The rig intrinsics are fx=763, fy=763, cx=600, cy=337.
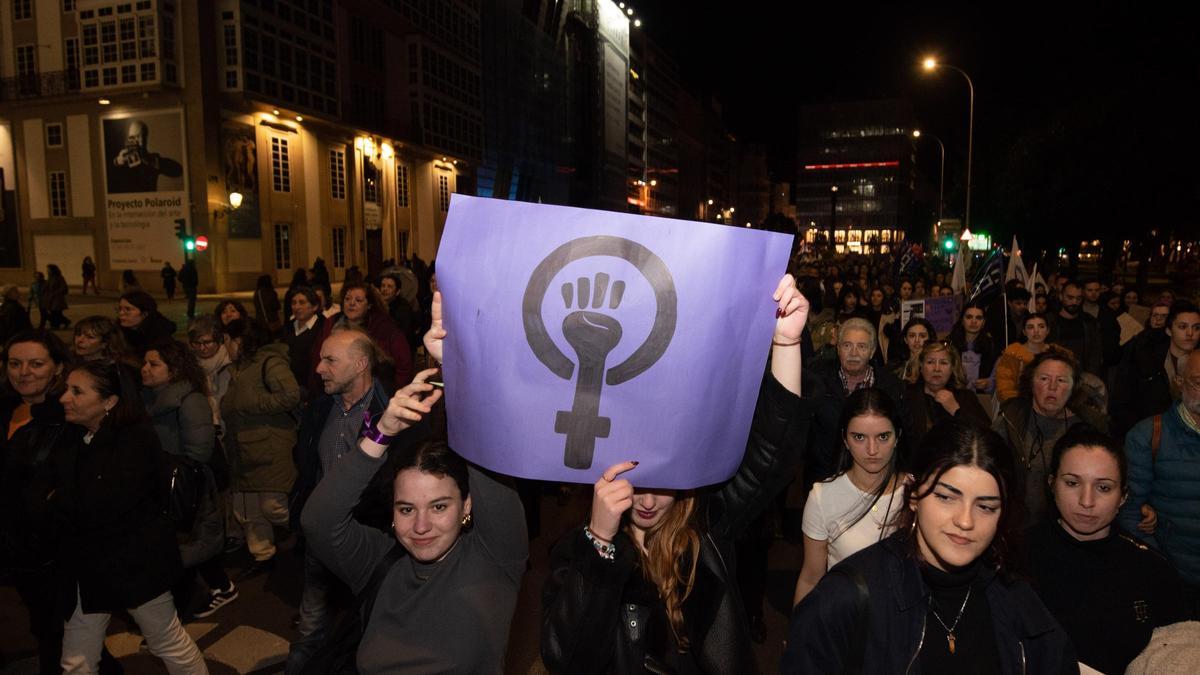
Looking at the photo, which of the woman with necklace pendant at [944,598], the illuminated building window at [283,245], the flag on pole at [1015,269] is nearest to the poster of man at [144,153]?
the illuminated building window at [283,245]

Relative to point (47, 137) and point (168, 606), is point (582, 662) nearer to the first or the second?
point (168, 606)

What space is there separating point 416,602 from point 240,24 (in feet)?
117

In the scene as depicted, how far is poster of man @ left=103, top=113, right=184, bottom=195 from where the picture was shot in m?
31.9

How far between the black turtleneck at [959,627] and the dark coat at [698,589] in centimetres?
47

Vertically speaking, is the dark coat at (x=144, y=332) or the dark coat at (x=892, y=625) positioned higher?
the dark coat at (x=144, y=332)

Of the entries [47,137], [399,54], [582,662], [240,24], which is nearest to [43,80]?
[47,137]

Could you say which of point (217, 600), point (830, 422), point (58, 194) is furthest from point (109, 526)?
point (58, 194)

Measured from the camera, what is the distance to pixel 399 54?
44125 millimetres

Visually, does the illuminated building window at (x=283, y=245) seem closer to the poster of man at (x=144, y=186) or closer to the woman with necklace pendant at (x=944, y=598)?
the poster of man at (x=144, y=186)

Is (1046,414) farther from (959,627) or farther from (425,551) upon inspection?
(425,551)

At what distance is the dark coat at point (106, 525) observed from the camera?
353 cm

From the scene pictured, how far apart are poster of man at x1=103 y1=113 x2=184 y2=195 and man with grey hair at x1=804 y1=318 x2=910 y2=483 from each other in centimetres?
3332

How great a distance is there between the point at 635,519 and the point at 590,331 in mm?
661

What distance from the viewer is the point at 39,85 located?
3406cm
